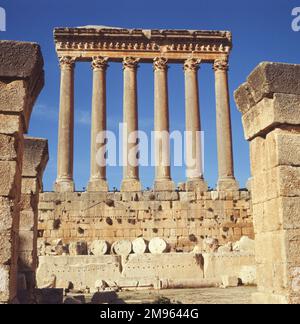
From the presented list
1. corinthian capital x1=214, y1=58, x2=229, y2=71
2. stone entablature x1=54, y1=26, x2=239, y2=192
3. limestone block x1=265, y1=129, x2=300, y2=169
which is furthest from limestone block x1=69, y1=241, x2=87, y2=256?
corinthian capital x1=214, y1=58, x2=229, y2=71

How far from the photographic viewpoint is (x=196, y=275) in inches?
712

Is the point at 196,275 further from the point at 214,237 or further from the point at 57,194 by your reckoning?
the point at 57,194

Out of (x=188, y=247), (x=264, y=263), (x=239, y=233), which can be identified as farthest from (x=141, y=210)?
(x=264, y=263)

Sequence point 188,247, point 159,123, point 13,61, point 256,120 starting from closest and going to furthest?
point 13,61 → point 256,120 → point 188,247 → point 159,123

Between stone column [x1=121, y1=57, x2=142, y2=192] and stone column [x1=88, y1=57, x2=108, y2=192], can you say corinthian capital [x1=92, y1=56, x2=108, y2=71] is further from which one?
stone column [x1=121, y1=57, x2=142, y2=192]

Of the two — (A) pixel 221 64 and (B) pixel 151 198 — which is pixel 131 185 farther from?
(A) pixel 221 64

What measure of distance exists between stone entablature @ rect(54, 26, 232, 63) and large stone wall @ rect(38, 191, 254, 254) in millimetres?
8213

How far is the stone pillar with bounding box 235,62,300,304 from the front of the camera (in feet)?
25.2

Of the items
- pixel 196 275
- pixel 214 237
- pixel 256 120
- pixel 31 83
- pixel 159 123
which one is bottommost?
pixel 196 275

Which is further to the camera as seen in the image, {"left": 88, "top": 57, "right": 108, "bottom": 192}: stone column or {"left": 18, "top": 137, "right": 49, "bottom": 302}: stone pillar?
{"left": 88, "top": 57, "right": 108, "bottom": 192}: stone column

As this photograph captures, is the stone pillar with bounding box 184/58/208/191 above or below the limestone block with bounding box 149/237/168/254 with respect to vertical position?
above

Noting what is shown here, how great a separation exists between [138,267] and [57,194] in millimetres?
7450

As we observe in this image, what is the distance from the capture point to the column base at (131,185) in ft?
81.3

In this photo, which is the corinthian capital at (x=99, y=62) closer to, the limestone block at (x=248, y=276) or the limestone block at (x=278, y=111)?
the limestone block at (x=248, y=276)
